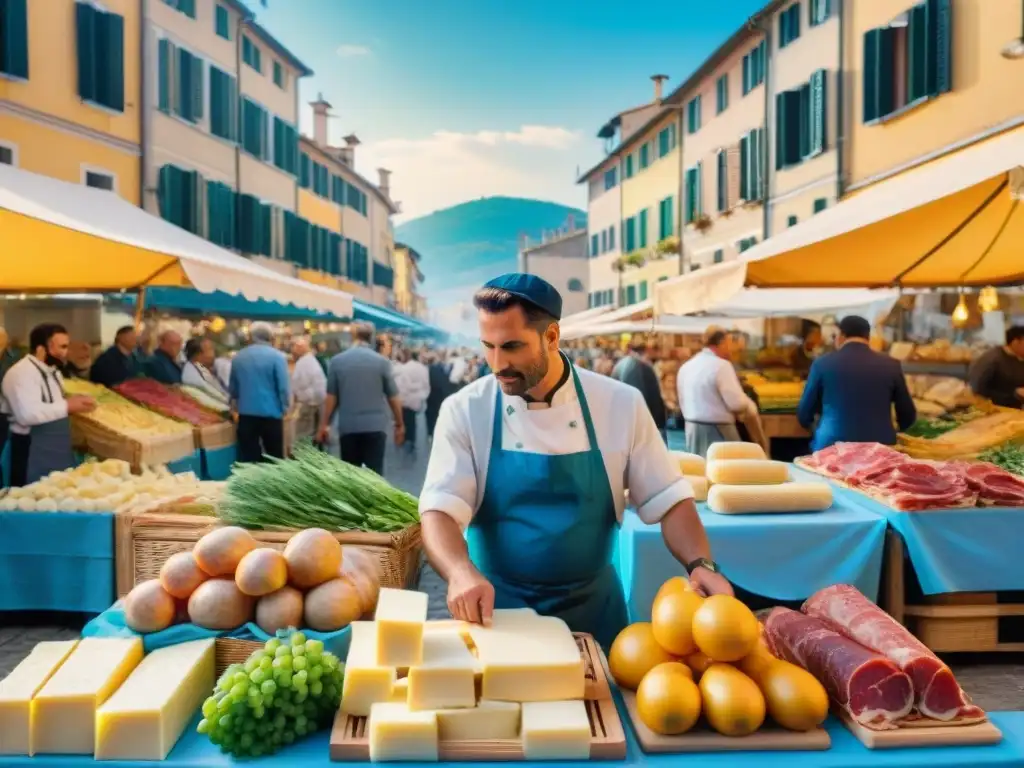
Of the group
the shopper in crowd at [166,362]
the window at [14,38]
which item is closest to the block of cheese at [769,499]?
the shopper in crowd at [166,362]

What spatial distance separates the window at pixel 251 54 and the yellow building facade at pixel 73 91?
639 cm

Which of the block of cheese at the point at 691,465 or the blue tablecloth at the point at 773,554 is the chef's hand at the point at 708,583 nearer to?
the blue tablecloth at the point at 773,554

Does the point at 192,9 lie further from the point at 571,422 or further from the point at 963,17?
the point at 571,422

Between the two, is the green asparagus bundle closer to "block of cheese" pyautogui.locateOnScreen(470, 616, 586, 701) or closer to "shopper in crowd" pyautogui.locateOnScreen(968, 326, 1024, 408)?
"block of cheese" pyautogui.locateOnScreen(470, 616, 586, 701)

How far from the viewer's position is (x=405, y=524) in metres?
3.52

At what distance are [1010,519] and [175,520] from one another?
14.1 feet

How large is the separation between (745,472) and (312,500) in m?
2.46

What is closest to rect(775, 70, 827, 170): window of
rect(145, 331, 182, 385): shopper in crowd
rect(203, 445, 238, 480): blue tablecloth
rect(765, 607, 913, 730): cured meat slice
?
rect(145, 331, 182, 385): shopper in crowd

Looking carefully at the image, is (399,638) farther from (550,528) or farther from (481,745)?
(550,528)

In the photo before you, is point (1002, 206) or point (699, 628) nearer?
point (699, 628)

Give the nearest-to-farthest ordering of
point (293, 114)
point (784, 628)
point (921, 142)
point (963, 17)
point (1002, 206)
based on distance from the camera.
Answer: point (784, 628), point (1002, 206), point (963, 17), point (921, 142), point (293, 114)

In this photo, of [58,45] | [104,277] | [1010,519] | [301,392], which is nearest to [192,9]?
[58,45]

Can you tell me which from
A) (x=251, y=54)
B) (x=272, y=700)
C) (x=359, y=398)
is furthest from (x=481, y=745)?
(x=251, y=54)

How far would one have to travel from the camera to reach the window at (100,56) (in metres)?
14.8
